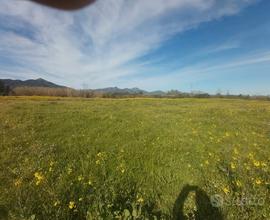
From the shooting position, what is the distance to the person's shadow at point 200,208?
430cm

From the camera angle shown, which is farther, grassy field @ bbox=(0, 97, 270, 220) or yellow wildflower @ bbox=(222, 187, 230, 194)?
yellow wildflower @ bbox=(222, 187, 230, 194)

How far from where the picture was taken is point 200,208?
449 cm

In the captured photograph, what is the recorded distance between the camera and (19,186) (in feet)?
16.5

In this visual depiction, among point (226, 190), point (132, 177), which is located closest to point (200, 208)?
point (226, 190)


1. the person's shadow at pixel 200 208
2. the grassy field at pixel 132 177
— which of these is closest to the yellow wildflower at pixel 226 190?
the grassy field at pixel 132 177

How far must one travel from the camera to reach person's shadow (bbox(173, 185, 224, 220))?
4.30m

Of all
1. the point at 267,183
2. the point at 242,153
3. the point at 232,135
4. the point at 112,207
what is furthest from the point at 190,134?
the point at 112,207

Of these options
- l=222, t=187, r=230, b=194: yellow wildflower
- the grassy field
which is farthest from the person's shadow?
l=222, t=187, r=230, b=194: yellow wildflower

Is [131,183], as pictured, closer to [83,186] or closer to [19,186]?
[83,186]

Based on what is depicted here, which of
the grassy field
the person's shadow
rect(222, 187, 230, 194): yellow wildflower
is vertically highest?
rect(222, 187, 230, 194): yellow wildflower

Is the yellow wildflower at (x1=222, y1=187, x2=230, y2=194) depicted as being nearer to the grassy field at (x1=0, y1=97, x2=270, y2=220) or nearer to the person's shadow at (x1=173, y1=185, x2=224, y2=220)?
the grassy field at (x1=0, y1=97, x2=270, y2=220)

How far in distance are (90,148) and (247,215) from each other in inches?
209

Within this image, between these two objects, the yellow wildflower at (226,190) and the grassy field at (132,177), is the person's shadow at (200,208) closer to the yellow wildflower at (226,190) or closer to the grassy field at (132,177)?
the grassy field at (132,177)

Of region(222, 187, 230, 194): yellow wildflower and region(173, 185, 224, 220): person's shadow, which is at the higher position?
region(222, 187, 230, 194): yellow wildflower
